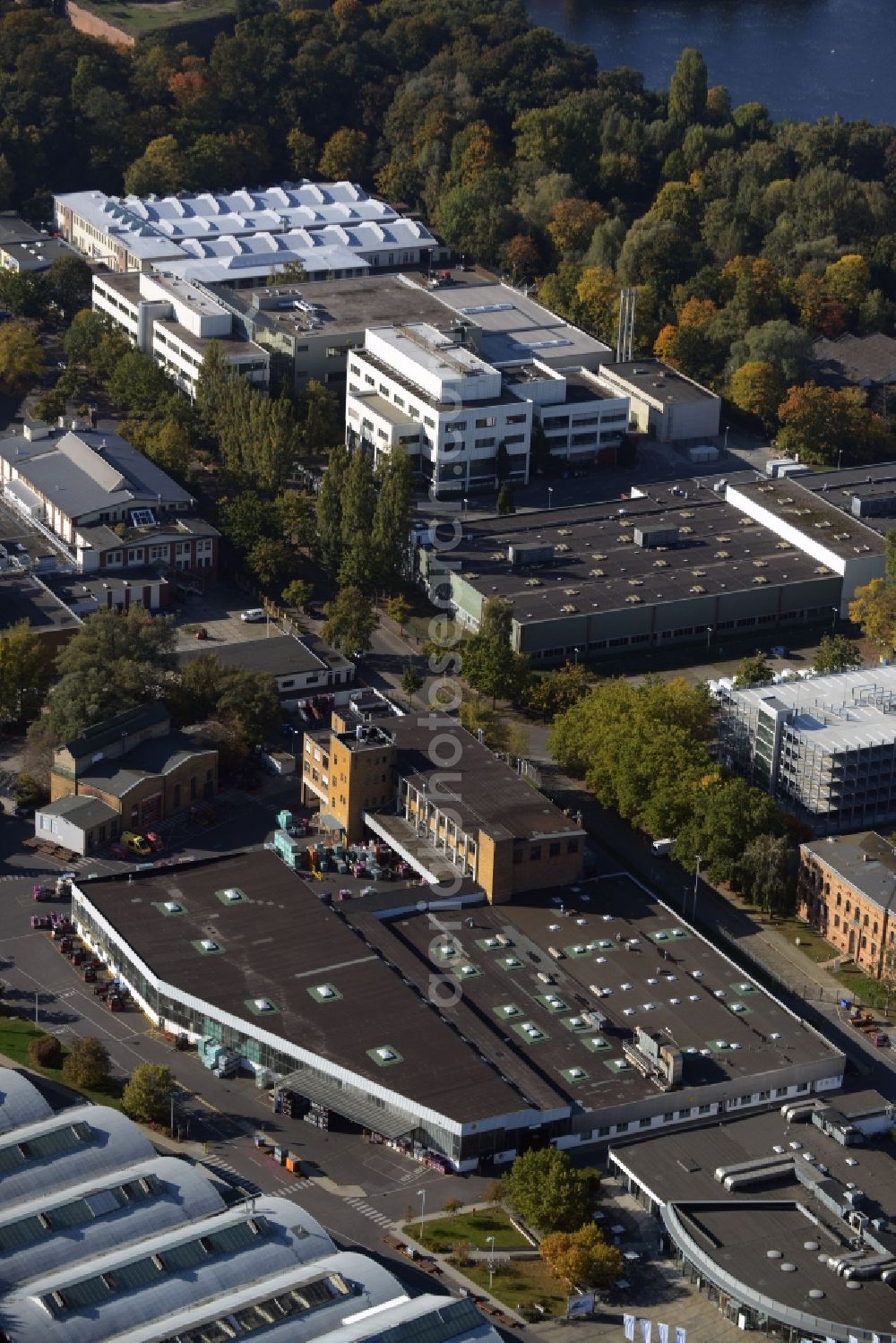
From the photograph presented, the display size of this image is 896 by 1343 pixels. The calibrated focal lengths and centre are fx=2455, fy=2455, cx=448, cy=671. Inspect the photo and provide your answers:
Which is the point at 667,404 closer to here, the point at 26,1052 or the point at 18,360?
the point at 18,360

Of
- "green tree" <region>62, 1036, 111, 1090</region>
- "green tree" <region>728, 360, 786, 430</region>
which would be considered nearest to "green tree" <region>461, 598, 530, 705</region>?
"green tree" <region>62, 1036, 111, 1090</region>

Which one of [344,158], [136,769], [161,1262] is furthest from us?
[344,158]

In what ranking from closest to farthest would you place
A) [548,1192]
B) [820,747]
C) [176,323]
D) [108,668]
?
1. [548,1192]
2. [820,747]
3. [108,668]
4. [176,323]

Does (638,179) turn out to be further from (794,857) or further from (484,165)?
(794,857)

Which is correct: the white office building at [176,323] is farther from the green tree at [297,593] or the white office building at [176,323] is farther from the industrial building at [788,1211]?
the industrial building at [788,1211]

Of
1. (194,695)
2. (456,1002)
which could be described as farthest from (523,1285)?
(194,695)

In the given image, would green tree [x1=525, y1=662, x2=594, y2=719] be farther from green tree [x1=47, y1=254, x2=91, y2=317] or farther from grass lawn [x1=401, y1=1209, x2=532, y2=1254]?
green tree [x1=47, y1=254, x2=91, y2=317]

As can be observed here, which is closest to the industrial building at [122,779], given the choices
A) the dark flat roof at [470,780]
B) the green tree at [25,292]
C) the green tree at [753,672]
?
the dark flat roof at [470,780]
